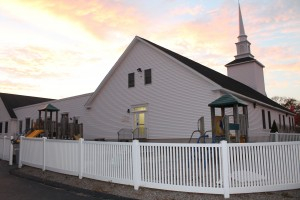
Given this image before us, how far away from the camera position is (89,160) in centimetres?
872

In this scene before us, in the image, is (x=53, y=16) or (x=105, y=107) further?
(x=105, y=107)

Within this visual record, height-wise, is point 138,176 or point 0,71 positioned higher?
point 0,71

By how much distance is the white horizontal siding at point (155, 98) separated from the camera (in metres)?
16.9

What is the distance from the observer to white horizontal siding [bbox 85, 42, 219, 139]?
667 inches

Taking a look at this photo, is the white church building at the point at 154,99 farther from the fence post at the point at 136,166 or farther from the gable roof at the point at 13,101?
the gable roof at the point at 13,101

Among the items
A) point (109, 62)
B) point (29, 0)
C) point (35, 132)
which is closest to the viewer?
point (29, 0)

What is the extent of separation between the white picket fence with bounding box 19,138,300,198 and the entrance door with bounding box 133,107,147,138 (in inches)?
452

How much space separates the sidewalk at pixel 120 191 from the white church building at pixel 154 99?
9535 mm

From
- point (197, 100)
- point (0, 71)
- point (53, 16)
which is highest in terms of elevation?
point (53, 16)

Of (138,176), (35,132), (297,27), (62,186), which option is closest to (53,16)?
(35,132)

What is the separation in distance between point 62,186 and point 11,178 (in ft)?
10.8

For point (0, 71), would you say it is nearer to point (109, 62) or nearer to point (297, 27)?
point (109, 62)

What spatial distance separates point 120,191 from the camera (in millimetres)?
7234

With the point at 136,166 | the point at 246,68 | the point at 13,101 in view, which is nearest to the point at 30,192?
the point at 136,166
